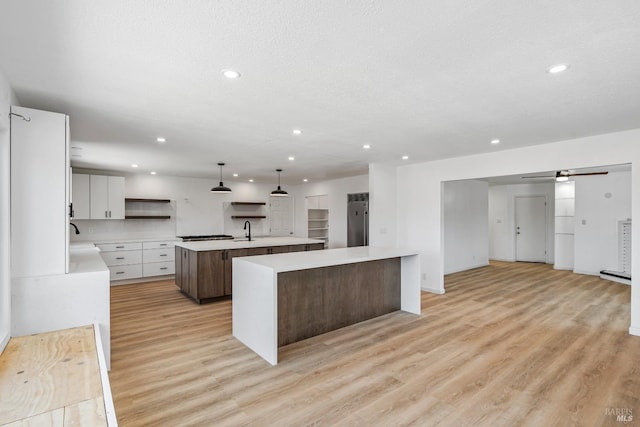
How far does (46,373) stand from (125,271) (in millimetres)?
5077

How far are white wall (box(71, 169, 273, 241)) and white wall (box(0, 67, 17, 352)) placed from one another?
4.87 m

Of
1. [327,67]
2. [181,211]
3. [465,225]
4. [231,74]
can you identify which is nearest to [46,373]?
[231,74]

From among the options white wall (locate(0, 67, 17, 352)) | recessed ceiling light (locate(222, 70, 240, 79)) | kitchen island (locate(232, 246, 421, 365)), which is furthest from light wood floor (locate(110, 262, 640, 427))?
recessed ceiling light (locate(222, 70, 240, 79))

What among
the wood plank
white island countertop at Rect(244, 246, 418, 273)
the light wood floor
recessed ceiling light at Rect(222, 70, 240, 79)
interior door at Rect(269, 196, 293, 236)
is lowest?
the light wood floor

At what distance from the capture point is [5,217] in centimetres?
235

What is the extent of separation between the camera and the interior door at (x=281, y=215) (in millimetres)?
9336

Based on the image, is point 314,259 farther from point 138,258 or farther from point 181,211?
point 181,211

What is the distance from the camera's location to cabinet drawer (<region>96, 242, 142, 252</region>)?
6.18 m

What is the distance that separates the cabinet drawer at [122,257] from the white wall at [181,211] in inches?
32.6

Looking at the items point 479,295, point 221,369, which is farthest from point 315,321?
point 479,295

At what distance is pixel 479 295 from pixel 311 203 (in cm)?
540

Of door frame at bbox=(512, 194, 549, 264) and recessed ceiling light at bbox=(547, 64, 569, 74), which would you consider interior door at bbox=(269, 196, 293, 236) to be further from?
recessed ceiling light at bbox=(547, 64, 569, 74)

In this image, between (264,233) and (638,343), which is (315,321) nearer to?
(638,343)

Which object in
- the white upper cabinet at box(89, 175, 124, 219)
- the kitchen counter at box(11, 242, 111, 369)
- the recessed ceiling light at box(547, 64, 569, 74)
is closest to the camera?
the recessed ceiling light at box(547, 64, 569, 74)
